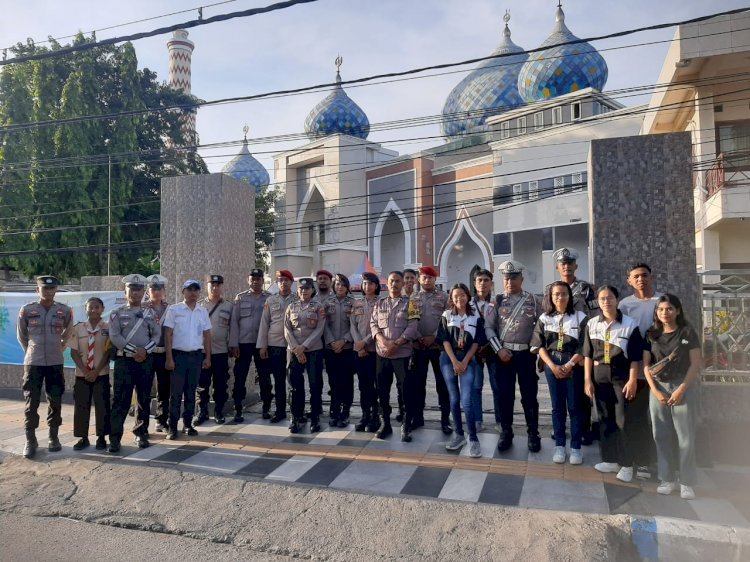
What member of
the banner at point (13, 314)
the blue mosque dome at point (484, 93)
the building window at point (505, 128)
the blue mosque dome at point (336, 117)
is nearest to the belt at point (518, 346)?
the banner at point (13, 314)

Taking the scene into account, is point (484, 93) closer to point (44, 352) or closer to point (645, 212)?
point (645, 212)

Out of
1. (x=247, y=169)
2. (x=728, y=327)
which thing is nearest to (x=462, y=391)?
(x=728, y=327)

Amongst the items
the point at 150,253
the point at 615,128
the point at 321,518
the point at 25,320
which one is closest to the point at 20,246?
the point at 150,253

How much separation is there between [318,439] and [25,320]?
3283 mm

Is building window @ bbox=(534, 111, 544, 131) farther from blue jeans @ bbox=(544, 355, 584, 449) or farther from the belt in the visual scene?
blue jeans @ bbox=(544, 355, 584, 449)

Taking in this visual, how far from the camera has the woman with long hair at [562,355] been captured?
4.82 meters

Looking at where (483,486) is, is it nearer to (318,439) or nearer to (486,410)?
(318,439)

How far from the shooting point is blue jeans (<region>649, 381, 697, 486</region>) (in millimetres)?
4160

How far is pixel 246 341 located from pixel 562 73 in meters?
20.7

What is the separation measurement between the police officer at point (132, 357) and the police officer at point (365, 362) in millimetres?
2101

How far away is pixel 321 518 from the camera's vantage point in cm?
397

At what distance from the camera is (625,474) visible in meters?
4.43

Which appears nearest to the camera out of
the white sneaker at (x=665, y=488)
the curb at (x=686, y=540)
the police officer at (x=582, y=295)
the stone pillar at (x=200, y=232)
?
the curb at (x=686, y=540)

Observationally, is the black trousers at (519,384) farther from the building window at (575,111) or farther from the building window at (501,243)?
the building window at (575,111)
